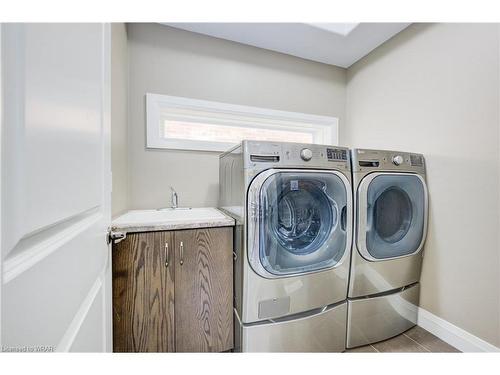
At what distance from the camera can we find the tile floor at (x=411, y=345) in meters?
1.30

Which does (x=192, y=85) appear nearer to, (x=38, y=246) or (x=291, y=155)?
(x=291, y=155)

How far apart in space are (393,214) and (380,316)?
28.5 inches

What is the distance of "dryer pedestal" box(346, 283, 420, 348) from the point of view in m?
1.31

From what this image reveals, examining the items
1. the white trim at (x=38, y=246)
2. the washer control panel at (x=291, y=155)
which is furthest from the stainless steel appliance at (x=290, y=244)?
the white trim at (x=38, y=246)

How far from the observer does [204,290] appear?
1162 millimetres

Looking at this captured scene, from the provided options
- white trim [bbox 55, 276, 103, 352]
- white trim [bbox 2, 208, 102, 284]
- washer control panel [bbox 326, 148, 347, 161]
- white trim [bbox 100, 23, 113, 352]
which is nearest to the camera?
white trim [bbox 2, 208, 102, 284]

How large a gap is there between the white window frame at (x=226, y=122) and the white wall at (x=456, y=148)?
2.25 feet

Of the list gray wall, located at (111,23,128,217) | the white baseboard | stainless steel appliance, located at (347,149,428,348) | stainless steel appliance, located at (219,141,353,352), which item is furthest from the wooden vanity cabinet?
the white baseboard

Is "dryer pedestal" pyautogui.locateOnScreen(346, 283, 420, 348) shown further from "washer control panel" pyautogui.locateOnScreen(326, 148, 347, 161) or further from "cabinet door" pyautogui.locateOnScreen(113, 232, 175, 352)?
"cabinet door" pyautogui.locateOnScreen(113, 232, 175, 352)

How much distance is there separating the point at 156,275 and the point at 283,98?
198 centimetres

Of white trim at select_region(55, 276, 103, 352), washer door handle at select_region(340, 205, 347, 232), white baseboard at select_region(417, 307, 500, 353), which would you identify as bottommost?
white baseboard at select_region(417, 307, 500, 353)

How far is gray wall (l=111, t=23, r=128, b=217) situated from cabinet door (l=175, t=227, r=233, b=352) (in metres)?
0.55

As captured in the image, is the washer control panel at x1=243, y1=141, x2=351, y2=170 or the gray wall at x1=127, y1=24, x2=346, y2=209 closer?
the washer control panel at x1=243, y1=141, x2=351, y2=170

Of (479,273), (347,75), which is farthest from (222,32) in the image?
(479,273)
